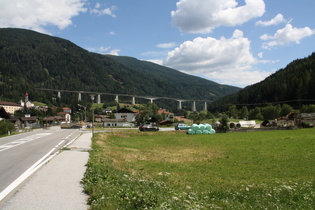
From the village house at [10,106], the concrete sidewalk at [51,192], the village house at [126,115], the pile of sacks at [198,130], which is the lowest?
the pile of sacks at [198,130]

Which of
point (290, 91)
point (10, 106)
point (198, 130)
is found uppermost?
point (290, 91)

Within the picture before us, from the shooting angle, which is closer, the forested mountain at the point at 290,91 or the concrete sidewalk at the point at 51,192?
the concrete sidewalk at the point at 51,192

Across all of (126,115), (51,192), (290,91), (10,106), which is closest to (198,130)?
(51,192)

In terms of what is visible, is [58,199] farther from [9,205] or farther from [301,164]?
[301,164]

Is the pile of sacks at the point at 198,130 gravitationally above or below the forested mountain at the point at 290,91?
below

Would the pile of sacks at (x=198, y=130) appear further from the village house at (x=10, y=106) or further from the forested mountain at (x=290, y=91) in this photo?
the village house at (x=10, y=106)

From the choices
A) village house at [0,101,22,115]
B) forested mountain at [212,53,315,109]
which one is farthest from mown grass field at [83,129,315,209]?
village house at [0,101,22,115]

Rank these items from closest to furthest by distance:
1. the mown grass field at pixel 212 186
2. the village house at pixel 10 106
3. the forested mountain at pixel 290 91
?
the mown grass field at pixel 212 186 < the forested mountain at pixel 290 91 < the village house at pixel 10 106

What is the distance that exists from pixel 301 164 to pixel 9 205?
15.4m

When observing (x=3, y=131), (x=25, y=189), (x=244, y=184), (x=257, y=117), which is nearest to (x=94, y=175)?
(x=25, y=189)

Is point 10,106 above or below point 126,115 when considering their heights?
above

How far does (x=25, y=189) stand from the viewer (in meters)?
8.87

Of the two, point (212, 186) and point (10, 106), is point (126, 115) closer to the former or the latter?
point (10, 106)

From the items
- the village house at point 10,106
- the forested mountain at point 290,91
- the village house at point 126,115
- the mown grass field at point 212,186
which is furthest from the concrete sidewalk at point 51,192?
the village house at point 10,106
